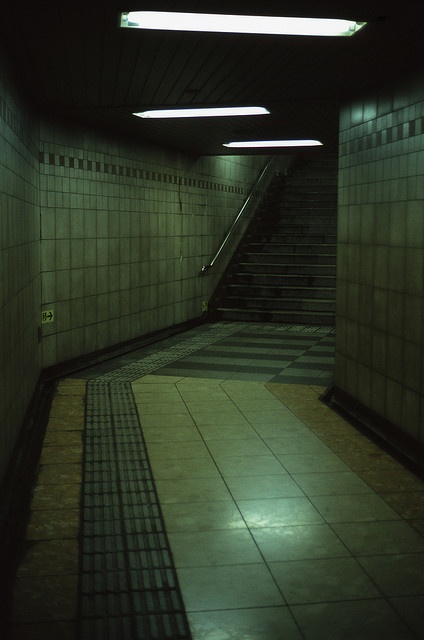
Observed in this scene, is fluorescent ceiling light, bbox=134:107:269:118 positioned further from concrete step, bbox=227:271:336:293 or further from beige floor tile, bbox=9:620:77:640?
beige floor tile, bbox=9:620:77:640

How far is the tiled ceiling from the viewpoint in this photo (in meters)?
3.94

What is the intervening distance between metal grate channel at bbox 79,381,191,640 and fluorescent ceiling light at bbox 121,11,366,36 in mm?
2986

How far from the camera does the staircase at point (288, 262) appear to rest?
Result: 41.3 ft

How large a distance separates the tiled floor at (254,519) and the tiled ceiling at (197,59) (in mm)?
2924

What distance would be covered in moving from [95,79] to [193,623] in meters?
4.42

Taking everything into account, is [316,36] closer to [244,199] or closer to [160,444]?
[160,444]

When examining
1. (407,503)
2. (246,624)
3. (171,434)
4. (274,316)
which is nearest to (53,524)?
(246,624)

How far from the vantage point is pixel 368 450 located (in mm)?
5512

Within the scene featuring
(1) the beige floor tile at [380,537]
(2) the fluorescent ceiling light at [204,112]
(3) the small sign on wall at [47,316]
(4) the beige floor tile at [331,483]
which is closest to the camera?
(1) the beige floor tile at [380,537]

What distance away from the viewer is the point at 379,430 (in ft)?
19.1

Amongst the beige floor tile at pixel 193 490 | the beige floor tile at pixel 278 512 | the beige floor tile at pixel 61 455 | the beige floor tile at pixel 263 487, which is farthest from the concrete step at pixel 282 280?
the beige floor tile at pixel 278 512

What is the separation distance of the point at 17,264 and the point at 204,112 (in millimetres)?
3255

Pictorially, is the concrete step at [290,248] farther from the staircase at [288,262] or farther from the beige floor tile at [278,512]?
the beige floor tile at [278,512]

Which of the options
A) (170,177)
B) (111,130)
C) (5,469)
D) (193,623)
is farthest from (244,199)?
(193,623)
